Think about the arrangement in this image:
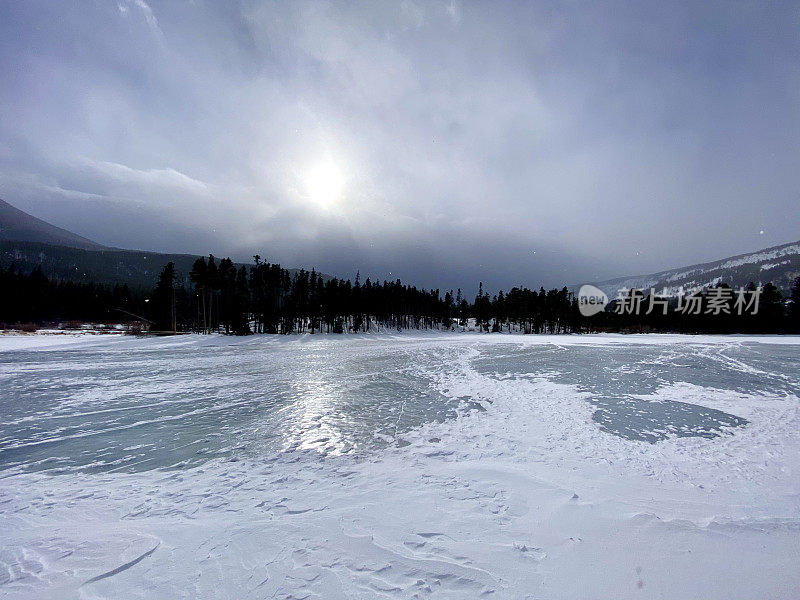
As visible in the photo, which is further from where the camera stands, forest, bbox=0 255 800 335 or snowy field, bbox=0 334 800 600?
forest, bbox=0 255 800 335

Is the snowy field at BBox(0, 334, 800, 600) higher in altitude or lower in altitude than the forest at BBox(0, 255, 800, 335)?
lower

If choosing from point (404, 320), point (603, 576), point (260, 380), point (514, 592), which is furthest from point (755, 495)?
point (404, 320)

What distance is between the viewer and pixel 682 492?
5.81m

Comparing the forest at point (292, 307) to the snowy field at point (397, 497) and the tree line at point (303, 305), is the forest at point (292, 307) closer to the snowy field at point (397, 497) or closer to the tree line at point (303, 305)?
the tree line at point (303, 305)

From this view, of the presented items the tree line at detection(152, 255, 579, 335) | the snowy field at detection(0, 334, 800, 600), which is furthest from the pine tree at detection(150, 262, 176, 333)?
the snowy field at detection(0, 334, 800, 600)

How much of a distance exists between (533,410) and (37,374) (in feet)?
77.5

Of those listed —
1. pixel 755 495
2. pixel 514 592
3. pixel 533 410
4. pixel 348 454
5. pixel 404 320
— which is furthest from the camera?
pixel 404 320

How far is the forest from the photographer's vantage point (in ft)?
207

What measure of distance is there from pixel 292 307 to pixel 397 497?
70.9 meters

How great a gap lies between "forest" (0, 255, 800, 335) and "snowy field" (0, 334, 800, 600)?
2135 inches

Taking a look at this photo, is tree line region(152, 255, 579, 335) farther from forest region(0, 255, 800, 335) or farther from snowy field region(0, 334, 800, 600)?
snowy field region(0, 334, 800, 600)

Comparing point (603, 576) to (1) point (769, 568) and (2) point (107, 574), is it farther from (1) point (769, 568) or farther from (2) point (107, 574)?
(2) point (107, 574)

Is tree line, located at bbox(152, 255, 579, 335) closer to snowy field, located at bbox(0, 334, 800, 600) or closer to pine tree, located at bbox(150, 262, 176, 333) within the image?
pine tree, located at bbox(150, 262, 176, 333)

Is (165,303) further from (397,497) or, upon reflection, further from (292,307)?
(397,497)
